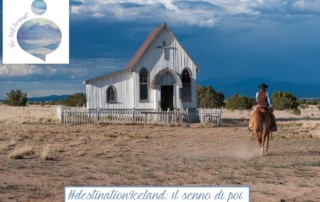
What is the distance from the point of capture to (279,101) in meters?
65.4

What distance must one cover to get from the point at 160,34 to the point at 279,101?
3170 centimetres

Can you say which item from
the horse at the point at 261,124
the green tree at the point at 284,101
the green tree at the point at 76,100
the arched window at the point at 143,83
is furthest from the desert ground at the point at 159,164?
the green tree at the point at 284,101

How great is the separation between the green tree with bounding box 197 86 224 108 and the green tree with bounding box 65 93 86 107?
12.8 meters

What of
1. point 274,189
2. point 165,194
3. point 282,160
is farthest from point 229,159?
point 165,194

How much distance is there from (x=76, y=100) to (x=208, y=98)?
14.6 m

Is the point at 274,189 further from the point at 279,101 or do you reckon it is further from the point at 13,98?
A: the point at 13,98

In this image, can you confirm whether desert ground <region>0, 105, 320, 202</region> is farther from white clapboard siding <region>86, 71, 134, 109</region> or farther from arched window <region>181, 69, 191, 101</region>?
arched window <region>181, 69, 191, 101</region>

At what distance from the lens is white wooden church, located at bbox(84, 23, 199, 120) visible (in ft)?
122

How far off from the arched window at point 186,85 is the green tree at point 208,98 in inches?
971

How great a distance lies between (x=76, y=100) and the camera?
61781mm

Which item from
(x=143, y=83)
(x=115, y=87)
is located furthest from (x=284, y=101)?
(x=115, y=87)

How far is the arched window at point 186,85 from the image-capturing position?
38.2m

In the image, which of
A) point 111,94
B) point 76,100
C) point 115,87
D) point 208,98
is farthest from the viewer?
point 208,98

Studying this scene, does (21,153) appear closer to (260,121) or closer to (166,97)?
(260,121)
